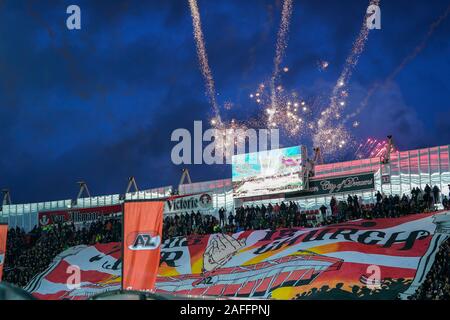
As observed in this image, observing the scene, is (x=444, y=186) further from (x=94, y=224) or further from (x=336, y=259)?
(x=94, y=224)

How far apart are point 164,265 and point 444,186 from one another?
702 inches

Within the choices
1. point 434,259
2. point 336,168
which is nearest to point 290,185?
point 336,168

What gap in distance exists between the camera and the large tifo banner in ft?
81.8

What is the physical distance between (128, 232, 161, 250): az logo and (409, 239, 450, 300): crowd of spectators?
1118cm

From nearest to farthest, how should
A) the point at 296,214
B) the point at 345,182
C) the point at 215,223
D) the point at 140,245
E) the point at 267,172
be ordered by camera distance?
1. the point at 140,245
2. the point at 296,214
3. the point at 345,182
4. the point at 215,223
5. the point at 267,172

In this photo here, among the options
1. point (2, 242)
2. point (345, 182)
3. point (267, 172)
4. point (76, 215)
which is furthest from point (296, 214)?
point (76, 215)

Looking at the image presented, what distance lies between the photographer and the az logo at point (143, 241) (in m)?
18.2

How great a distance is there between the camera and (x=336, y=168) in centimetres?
3966

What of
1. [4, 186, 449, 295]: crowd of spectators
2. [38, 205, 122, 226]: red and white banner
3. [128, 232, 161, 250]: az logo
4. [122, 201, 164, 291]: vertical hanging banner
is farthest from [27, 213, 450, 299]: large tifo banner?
[38, 205, 122, 226]: red and white banner

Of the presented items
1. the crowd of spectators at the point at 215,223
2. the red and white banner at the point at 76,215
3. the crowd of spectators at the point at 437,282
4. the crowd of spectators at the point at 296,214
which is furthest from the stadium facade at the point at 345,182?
the crowd of spectators at the point at 437,282

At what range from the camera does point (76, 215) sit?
5188cm

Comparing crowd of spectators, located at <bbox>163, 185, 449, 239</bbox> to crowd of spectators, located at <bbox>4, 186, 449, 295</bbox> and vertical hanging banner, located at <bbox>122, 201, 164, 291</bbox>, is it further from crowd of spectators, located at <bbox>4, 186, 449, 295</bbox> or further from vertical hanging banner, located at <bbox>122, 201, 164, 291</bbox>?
vertical hanging banner, located at <bbox>122, 201, 164, 291</bbox>

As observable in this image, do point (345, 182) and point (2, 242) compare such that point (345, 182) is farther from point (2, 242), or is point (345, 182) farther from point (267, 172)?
point (2, 242)

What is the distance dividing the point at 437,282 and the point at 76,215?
1426 inches
